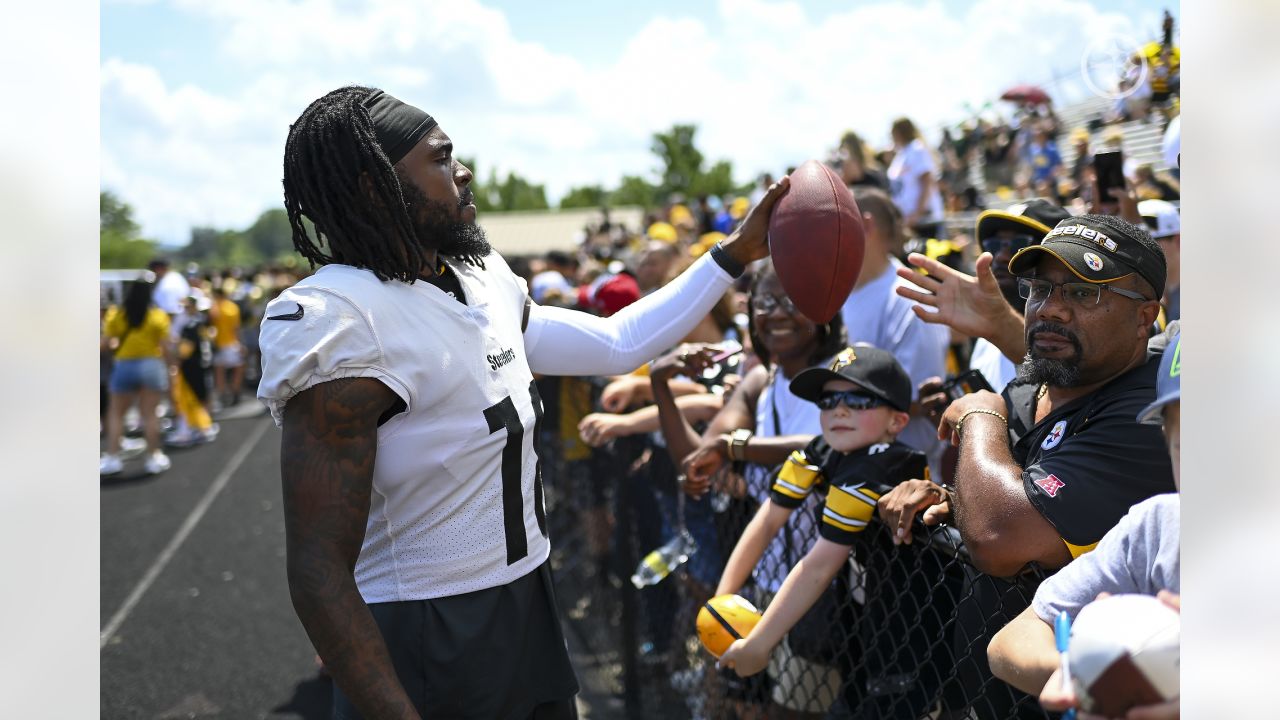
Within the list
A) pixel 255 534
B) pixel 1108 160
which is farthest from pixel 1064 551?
pixel 255 534

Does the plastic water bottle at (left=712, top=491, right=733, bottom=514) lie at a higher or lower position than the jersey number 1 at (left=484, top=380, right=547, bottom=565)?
lower

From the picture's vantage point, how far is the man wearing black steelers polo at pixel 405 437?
1858 millimetres

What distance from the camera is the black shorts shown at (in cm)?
205

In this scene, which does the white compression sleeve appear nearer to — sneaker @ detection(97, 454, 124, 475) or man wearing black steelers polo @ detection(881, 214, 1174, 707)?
man wearing black steelers polo @ detection(881, 214, 1174, 707)

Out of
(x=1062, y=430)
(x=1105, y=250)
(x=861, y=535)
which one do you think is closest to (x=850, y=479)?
(x=861, y=535)

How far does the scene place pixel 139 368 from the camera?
36.8 ft

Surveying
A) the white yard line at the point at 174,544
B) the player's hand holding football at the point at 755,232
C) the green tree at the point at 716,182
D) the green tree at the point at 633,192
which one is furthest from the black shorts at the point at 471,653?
the green tree at the point at 633,192

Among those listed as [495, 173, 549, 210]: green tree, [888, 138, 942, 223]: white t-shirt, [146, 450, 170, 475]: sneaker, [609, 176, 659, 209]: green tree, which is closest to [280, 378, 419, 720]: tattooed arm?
[888, 138, 942, 223]: white t-shirt

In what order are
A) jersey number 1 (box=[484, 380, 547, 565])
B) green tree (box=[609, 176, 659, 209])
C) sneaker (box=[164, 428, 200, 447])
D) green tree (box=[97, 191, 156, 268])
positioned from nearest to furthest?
jersey number 1 (box=[484, 380, 547, 565]), sneaker (box=[164, 428, 200, 447]), green tree (box=[609, 176, 659, 209]), green tree (box=[97, 191, 156, 268])

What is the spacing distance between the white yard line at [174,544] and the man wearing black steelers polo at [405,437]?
77.0 inches

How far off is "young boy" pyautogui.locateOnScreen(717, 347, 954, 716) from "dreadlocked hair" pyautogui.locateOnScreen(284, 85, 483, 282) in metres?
1.19

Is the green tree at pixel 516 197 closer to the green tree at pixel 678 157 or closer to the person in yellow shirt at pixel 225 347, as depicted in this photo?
the green tree at pixel 678 157

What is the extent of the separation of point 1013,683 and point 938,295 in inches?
50.7
